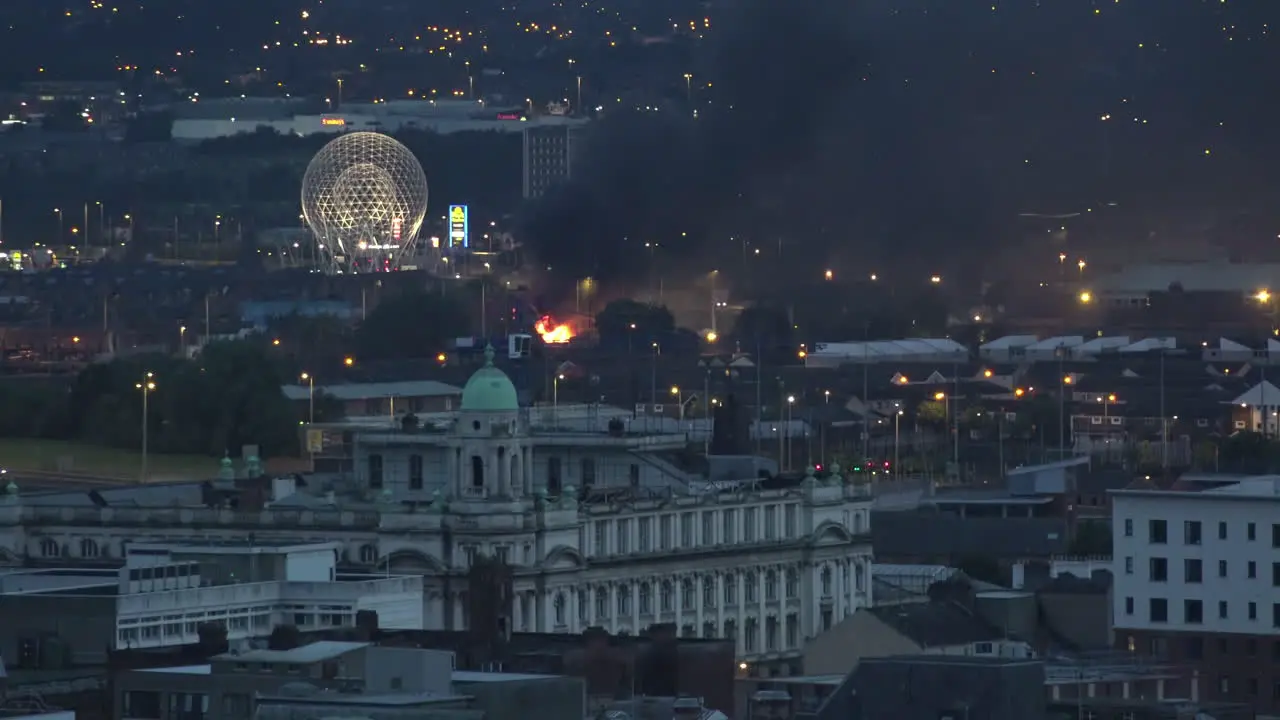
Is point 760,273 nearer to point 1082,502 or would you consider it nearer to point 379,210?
point 379,210

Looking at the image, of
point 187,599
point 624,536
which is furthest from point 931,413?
point 187,599

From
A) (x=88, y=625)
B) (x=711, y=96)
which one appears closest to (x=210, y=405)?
(x=88, y=625)

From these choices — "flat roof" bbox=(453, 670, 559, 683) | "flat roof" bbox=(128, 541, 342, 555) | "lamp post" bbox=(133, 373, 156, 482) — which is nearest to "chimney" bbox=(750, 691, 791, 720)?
"flat roof" bbox=(453, 670, 559, 683)

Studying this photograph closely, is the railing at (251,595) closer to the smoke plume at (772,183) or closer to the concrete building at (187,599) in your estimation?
the concrete building at (187,599)

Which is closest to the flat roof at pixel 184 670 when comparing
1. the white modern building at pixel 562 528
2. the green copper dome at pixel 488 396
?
the white modern building at pixel 562 528

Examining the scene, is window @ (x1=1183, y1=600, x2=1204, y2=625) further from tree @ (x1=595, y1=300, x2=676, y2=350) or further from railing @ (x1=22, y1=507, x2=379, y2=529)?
tree @ (x1=595, y1=300, x2=676, y2=350)

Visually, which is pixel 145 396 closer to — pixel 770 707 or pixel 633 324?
pixel 633 324
